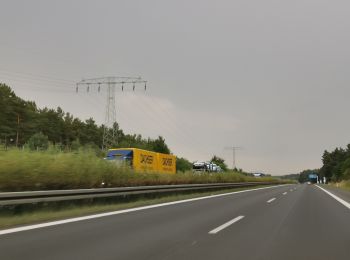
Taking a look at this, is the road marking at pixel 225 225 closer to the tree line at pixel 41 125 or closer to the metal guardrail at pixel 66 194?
the metal guardrail at pixel 66 194

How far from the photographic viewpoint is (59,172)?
16078 millimetres

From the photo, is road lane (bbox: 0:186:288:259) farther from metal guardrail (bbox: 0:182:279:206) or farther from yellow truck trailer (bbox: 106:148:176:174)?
yellow truck trailer (bbox: 106:148:176:174)

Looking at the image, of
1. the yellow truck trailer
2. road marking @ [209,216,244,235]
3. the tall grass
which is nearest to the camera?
road marking @ [209,216,244,235]

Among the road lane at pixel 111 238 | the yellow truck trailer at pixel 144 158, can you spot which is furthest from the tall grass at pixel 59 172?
the yellow truck trailer at pixel 144 158

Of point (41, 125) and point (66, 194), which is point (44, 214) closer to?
point (66, 194)

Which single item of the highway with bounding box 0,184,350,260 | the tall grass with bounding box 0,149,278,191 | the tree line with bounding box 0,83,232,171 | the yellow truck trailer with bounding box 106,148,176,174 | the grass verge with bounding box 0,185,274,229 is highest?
the tree line with bounding box 0,83,232,171

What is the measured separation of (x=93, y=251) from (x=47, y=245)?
0.97m

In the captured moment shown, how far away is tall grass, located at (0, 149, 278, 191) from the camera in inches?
555

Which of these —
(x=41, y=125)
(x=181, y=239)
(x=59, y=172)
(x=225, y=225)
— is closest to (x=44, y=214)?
(x=59, y=172)

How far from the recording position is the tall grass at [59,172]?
14.1m

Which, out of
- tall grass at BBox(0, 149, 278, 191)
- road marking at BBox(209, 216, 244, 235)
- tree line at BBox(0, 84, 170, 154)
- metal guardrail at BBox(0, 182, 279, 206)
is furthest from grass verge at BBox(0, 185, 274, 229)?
tree line at BBox(0, 84, 170, 154)

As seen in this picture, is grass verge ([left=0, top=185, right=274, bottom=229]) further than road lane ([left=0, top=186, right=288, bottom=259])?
Yes

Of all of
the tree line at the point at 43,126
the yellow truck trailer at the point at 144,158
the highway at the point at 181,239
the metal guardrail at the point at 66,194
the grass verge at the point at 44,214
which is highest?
the tree line at the point at 43,126

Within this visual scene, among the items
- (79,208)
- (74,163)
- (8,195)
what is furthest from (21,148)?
(8,195)
